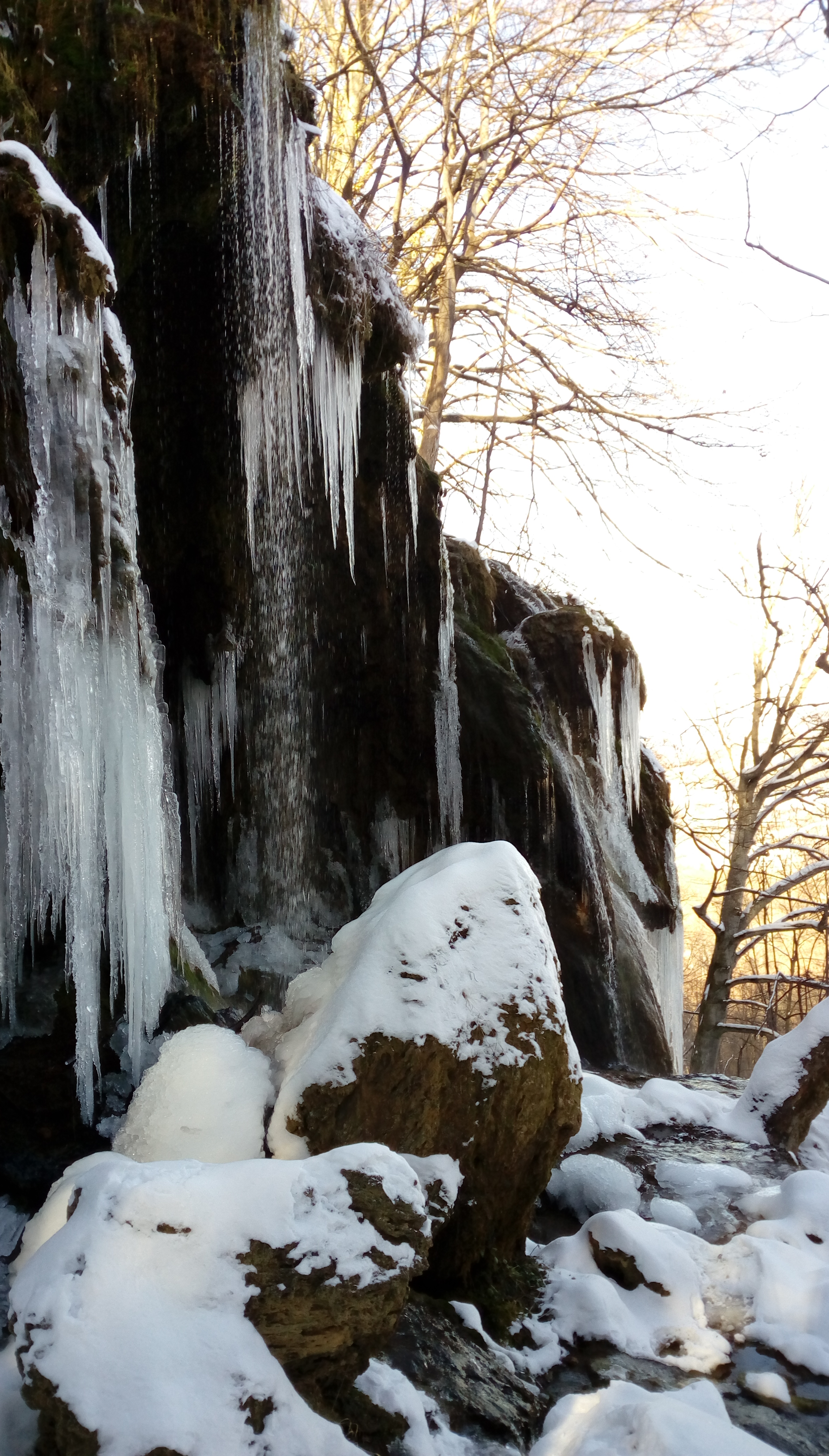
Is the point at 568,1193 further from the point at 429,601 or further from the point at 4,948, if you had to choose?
the point at 429,601

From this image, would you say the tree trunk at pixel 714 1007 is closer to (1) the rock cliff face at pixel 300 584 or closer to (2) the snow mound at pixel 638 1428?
(1) the rock cliff face at pixel 300 584

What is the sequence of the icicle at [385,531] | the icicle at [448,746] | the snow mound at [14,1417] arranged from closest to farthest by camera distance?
1. the snow mound at [14,1417]
2. the icicle at [385,531]
3. the icicle at [448,746]

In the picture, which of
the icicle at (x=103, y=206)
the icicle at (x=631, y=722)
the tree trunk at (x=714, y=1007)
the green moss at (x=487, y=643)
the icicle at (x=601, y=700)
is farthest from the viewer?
the tree trunk at (x=714, y=1007)

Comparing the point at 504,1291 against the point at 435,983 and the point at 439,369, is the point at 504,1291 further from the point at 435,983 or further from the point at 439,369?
the point at 439,369

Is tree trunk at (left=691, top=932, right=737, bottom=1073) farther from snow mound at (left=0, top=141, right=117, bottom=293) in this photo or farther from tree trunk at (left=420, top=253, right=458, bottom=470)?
snow mound at (left=0, top=141, right=117, bottom=293)

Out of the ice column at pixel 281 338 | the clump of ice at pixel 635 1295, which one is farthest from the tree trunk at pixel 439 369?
the clump of ice at pixel 635 1295

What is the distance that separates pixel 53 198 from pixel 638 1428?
3964 mm

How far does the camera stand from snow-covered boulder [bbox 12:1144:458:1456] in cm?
168

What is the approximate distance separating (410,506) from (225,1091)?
476 cm

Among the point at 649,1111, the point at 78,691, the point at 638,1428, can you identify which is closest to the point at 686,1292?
the point at 638,1428

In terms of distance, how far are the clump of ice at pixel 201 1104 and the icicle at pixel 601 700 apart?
212 inches

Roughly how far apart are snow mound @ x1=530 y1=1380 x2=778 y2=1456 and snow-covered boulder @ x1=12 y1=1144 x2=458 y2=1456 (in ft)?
2.14

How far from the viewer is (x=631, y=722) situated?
8.28 m

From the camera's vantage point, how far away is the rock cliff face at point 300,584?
457 cm
